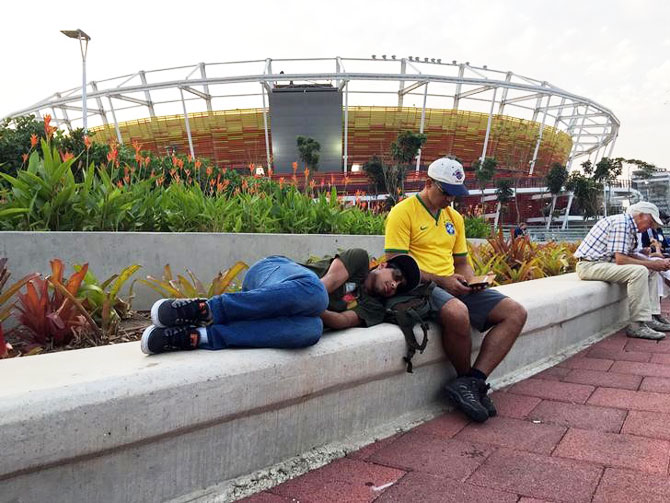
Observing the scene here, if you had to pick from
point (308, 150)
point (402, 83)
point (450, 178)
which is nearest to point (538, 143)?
point (402, 83)

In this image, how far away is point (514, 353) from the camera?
349 cm

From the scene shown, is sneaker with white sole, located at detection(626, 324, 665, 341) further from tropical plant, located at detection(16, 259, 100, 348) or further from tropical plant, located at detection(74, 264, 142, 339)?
tropical plant, located at detection(16, 259, 100, 348)

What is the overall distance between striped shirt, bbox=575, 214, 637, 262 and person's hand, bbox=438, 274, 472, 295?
269cm

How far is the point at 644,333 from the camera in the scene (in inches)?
183

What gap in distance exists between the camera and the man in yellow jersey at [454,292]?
2.74 metres

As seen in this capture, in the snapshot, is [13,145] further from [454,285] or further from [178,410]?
[178,410]

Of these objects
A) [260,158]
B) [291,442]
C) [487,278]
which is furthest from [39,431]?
[260,158]

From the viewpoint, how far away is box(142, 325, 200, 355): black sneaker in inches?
76.6

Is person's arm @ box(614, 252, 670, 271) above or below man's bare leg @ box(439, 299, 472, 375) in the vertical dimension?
below

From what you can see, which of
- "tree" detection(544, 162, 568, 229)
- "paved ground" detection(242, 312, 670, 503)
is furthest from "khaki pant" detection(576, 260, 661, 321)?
"tree" detection(544, 162, 568, 229)

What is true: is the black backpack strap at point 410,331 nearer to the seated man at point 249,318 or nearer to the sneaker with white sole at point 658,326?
the seated man at point 249,318

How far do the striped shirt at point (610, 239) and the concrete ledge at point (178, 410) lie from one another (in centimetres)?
326

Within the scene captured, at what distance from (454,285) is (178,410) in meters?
1.87

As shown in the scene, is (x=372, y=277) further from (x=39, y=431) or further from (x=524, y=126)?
(x=524, y=126)
